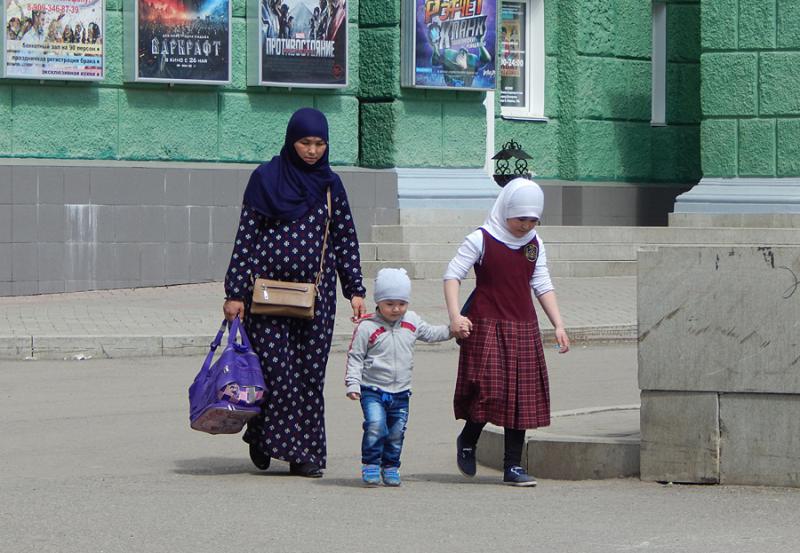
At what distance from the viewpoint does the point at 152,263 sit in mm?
18297

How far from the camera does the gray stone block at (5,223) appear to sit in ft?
57.0

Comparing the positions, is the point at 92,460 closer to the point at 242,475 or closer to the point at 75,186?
the point at 242,475

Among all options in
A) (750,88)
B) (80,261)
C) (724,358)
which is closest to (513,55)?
(750,88)

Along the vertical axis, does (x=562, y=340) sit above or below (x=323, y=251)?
below

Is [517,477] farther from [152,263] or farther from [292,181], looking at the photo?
[152,263]

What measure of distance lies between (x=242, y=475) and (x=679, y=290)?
211 centimetres

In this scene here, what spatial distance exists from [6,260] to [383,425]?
10.3 meters

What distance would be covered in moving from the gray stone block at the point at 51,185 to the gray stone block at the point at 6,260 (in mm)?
532

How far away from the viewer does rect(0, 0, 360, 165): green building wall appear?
18016mm

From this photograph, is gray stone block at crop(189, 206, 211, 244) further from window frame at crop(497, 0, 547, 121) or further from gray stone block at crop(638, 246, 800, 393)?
gray stone block at crop(638, 246, 800, 393)

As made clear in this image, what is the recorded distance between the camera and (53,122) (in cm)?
1811

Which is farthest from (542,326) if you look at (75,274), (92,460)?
(92,460)

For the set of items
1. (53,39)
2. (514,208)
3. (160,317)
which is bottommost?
(160,317)

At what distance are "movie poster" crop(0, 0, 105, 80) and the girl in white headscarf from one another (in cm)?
1067
